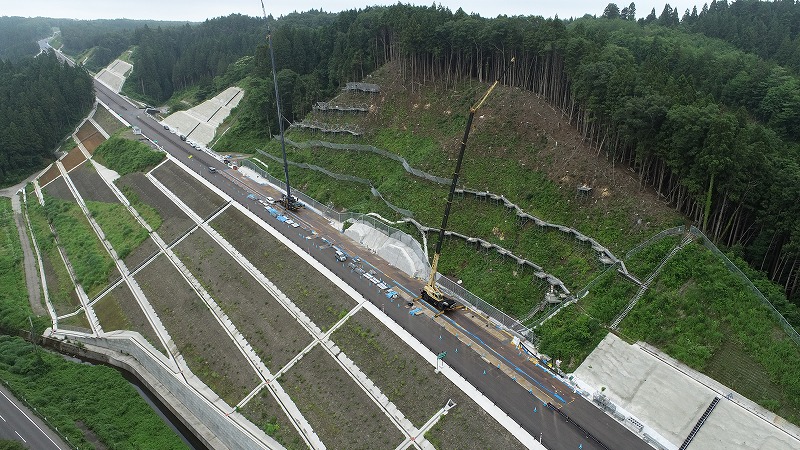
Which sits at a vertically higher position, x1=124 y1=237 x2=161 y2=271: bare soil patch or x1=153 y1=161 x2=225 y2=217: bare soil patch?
x1=153 y1=161 x2=225 y2=217: bare soil patch

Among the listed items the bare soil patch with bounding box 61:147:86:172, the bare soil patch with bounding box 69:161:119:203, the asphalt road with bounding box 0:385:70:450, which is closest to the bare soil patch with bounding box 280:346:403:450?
the asphalt road with bounding box 0:385:70:450

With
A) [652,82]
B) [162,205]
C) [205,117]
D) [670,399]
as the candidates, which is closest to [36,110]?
[205,117]

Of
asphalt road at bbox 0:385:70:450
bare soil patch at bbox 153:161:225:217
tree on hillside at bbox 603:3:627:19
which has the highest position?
tree on hillside at bbox 603:3:627:19

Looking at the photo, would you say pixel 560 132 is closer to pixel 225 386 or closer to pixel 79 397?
pixel 225 386

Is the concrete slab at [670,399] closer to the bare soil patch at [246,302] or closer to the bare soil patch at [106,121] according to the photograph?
the bare soil patch at [246,302]

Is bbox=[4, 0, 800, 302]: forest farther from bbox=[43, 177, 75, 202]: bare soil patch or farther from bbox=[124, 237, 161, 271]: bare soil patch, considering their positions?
bbox=[124, 237, 161, 271]: bare soil patch

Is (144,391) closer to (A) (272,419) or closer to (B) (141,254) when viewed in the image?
(A) (272,419)

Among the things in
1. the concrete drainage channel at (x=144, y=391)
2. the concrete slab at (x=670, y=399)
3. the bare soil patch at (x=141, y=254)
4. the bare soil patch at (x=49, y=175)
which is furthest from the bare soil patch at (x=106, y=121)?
the concrete slab at (x=670, y=399)
